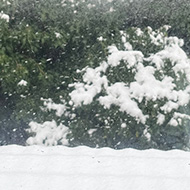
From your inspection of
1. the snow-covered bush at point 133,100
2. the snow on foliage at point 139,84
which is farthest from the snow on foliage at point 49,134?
the snow on foliage at point 139,84

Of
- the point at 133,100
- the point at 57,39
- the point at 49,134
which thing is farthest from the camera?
the point at 57,39

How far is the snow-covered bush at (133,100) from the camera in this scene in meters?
5.06

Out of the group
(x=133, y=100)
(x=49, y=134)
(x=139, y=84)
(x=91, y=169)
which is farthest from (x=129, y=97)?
(x=91, y=169)

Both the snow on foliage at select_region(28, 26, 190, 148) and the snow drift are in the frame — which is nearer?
the snow drift

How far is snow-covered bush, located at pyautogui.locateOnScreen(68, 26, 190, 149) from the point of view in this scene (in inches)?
199

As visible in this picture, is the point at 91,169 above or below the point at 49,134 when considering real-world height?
below

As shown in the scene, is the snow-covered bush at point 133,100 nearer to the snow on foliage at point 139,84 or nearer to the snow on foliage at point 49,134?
the snow on foliage at point 139,84

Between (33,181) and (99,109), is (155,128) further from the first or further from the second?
(33,181)

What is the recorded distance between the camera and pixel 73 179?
91.1 inches

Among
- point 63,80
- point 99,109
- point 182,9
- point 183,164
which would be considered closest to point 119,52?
point 99,109

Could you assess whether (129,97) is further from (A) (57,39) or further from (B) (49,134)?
(A) (57,39)

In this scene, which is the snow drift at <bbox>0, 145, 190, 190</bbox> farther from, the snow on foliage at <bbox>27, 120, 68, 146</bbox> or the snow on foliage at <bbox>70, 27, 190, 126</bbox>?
the snow on foliage at <bbox>27, 120, 68, 146</bbox>

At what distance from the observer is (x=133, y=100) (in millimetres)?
5086

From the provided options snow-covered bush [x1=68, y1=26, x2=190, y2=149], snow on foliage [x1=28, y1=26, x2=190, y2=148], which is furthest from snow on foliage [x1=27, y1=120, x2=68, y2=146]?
snow-covered bush [x1=68, y1=26, x2=190, y2=149]
